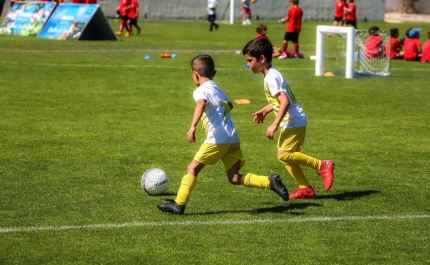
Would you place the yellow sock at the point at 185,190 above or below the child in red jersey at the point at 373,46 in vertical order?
above

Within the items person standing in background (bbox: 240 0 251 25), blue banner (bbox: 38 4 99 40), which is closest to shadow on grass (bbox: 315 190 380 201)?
blue banner (bbox: 38 4 99 40)

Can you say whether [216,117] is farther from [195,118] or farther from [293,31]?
[293,31]

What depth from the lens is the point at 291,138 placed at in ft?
28.5

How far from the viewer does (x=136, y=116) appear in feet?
48.2

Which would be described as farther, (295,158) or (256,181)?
(295,158)

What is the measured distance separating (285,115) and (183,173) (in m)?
1.97

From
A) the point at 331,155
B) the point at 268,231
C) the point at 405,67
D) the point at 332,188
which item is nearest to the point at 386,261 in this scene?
the point at 268,231

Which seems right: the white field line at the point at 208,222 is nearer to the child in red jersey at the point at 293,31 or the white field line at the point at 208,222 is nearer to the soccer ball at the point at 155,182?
the soccer ball at the point at 155,182

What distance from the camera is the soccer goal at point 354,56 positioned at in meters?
20.8

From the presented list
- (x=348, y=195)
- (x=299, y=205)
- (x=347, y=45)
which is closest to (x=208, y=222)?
(x=299, y=205)

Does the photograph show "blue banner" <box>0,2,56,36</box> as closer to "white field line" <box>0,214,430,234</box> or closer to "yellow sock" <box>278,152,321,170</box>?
"yellow sock" <box>278,152,321,170</box>

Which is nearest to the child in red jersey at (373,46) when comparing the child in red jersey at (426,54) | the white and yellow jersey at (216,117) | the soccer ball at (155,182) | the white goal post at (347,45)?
the white goal post at (347,45)

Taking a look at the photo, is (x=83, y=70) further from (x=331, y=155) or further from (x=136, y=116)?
(x=331, y=155)

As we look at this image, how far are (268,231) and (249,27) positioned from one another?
39332 millimetres
